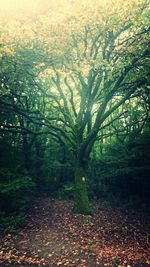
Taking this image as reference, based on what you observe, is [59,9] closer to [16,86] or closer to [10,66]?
[10,66]

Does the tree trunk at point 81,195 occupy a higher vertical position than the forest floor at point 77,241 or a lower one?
higher

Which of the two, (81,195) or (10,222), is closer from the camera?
(10,222)

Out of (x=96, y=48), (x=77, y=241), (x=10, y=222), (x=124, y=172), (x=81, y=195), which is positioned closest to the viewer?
(x=77, y=241)

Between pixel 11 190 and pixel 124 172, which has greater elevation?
pixel 124 172

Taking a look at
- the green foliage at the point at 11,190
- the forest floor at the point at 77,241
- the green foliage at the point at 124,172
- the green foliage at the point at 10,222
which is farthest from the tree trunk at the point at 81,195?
the green foliage at the point at 124,172

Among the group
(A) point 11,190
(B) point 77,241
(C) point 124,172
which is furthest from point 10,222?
(C) point 124,172

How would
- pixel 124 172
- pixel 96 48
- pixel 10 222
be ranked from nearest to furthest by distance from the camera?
pixel 10 222
pixel 96 48
pixel 124 172

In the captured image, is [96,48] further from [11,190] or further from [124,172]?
[124,172]

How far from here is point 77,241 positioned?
492 inches

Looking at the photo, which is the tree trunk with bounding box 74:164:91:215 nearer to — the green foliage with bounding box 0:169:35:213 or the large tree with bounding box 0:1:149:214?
the large tree with bounding box 0:1:149:214

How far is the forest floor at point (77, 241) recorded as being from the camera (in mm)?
10164

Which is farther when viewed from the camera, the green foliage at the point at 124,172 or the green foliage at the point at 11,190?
the green foliage at the point at 124,172

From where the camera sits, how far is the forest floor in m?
10.2

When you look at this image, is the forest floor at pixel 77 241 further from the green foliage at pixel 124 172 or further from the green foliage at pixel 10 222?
the green foliage at pixel 124 172
